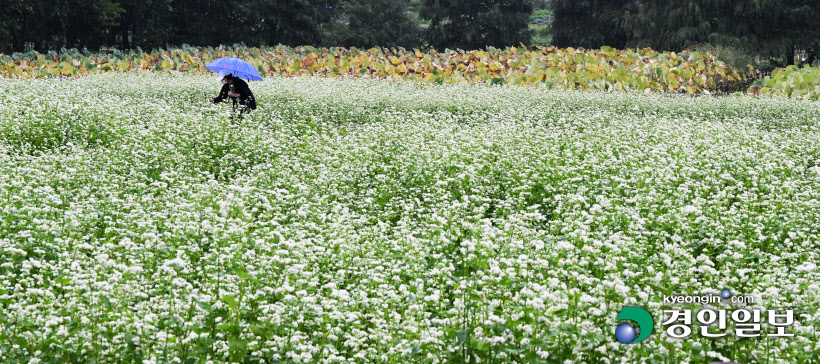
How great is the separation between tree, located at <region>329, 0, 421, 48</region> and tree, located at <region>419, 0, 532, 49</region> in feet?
3.72

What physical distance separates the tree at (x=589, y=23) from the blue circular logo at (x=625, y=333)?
110ft

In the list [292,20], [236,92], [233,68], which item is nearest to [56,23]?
[292,20]

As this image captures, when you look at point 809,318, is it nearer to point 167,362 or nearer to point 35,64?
point 167,362

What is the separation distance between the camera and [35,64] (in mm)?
21734

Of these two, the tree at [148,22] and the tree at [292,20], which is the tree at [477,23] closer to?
the tree at [292,20]

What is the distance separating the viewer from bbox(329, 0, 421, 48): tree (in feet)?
127

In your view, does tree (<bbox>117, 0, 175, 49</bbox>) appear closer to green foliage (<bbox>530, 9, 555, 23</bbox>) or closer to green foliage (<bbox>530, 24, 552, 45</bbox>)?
green foliage (<bbox>530, 24, 552, 45</bbox>)

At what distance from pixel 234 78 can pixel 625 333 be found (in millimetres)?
9862

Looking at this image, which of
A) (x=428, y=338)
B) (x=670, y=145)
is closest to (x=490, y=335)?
(x=428, y=338)

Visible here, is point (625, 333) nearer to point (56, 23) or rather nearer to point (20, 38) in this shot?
point (20, 38)

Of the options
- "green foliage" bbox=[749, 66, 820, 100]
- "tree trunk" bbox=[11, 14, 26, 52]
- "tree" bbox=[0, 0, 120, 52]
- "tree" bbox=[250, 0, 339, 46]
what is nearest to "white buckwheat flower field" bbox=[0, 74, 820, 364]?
"green foliage" bbox=[749, 66, 820, 100]

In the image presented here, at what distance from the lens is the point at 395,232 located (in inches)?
253

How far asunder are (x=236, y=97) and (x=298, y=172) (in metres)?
4.23

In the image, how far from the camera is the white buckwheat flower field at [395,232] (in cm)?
418
